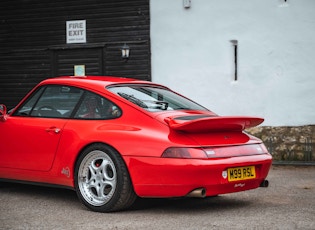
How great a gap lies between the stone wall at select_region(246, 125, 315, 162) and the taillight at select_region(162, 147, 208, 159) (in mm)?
6629

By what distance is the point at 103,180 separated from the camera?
5.79 metres

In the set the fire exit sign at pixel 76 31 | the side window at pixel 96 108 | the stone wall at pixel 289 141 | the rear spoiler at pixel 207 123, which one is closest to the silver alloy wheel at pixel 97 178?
the side window at pixel 96 108

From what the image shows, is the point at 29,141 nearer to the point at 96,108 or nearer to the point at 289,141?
the point at 96,108

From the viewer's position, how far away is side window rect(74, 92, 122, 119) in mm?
5984

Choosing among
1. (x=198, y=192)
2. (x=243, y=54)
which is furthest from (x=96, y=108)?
(x=243, y=54)

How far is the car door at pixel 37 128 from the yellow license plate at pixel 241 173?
1.78m

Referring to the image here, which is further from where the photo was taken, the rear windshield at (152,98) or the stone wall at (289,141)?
the stone wall at (289,141)

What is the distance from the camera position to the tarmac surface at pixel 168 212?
5117mm

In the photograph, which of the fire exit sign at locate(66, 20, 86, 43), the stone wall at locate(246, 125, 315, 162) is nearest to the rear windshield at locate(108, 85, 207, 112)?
the stone wall at locate(246, 125, 315, 162)

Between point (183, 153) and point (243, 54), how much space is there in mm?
7839

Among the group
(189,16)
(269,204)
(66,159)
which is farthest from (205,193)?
(189,16)

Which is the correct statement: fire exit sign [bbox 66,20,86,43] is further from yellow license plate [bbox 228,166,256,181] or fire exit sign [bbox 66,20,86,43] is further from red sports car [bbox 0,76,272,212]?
yellow license plate [bbox 228,166,256,181]

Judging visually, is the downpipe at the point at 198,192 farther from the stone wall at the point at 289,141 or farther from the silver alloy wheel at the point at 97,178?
the stone wall at the point at 289,141

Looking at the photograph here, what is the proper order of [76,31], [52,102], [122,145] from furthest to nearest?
1. [76,31]
2. [52,102]
3. [122,145]
